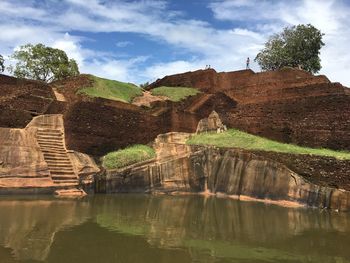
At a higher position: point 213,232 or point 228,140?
point 228,140

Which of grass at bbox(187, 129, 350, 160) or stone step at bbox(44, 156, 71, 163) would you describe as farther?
grass at bbox(187, 129, 350, 160)

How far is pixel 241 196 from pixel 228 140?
3.56 meters

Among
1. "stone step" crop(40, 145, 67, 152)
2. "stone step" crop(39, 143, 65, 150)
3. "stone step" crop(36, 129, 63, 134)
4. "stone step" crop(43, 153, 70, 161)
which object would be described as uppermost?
"stone step" crop(36, 129, 63, 134)

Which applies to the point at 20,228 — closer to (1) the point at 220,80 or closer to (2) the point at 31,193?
(2) the point at 31,193

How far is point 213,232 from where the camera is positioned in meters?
9.86

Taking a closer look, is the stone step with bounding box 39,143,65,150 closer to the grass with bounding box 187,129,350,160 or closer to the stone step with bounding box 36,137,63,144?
the stone step with bounding box 36,137,63,144

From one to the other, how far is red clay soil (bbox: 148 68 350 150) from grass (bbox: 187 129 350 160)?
2.23 feet

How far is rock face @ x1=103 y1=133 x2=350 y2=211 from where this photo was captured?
14734 millimetres

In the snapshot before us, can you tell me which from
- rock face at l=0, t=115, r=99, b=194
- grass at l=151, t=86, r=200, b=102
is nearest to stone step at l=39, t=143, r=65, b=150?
rock face at l=0, t=115, r=99, b=194

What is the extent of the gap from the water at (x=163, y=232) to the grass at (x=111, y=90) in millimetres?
7369

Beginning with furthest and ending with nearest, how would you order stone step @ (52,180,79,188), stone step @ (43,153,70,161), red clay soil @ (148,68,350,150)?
red clay soil @ (148,68,350,150) < stone step @ (43,153,70,161) < stone step @ (52,180,79,188)

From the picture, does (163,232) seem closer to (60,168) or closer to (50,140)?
(60,168)

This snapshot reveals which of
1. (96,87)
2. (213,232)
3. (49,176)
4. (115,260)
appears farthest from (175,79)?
(115,260)

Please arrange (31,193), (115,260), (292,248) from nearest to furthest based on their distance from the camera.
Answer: (115,260), (292,248), (31,193)
